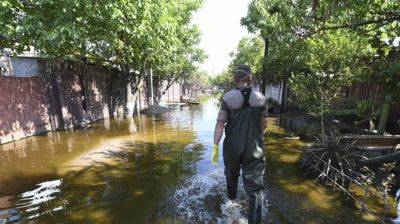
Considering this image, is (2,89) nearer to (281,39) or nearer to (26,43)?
(26,43)

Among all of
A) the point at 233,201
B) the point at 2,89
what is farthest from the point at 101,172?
the point at 2,89

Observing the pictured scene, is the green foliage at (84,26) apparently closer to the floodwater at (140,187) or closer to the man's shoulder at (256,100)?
the floodwater at (140,187)

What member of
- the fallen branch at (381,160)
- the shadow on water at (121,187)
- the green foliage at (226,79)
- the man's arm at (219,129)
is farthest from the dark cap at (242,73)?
the green foliage at (226,79)

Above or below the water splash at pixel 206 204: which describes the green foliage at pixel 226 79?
above

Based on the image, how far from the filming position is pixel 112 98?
17.5 metres

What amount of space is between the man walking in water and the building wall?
8073 millimetres

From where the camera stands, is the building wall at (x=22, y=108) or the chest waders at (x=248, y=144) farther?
the building wall at (x=22, y=108)

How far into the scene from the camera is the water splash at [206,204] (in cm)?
442

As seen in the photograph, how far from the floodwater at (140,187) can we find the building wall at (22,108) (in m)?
0.56

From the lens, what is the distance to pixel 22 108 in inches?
385

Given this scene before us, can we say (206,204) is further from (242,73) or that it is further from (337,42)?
(337,42)

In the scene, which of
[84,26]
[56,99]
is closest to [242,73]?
[84,26]

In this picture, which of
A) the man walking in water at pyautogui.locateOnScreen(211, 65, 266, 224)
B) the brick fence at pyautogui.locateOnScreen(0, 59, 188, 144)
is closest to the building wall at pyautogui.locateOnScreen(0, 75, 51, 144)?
the brick fence at pyautogui.locateOnScreen(0, 59, 188, 144)

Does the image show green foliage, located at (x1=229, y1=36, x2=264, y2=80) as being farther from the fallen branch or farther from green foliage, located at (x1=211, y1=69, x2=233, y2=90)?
the fallen branch
